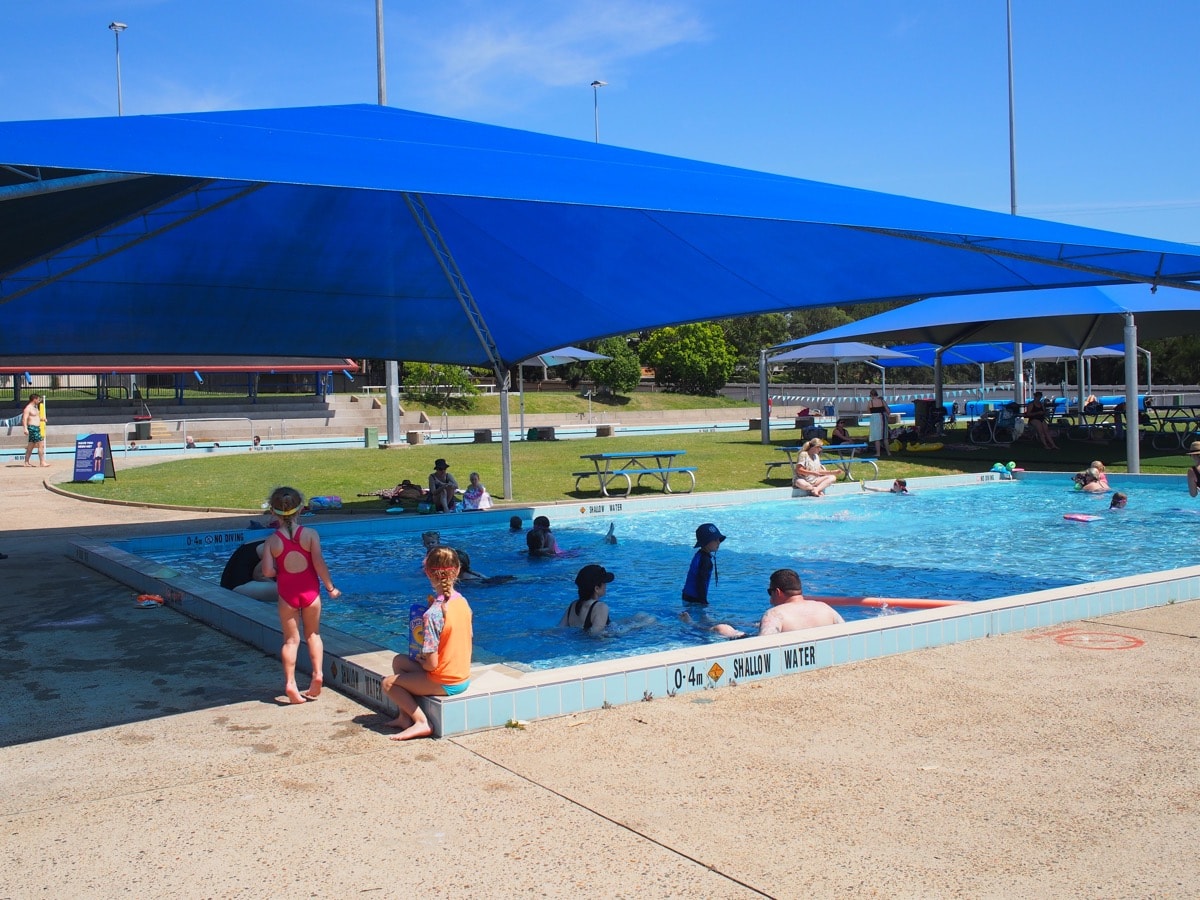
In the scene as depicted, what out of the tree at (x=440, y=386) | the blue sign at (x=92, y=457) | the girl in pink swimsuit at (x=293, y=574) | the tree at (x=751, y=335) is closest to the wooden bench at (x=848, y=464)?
the blue sign at (x=92, y=457)

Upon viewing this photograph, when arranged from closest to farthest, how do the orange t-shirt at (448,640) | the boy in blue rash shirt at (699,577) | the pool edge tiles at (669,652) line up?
1. the orange t-shirt at (448,640)
2. the pool edge tiles at (669,652)
3. the boy in blue rash shirt at (699,577)

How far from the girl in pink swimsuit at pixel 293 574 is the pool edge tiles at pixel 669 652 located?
0.31m

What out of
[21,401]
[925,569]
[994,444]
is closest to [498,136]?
[925,569]

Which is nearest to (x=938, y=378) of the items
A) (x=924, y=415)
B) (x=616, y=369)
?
(x=924, y=415)

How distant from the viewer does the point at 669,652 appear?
21.2 feet

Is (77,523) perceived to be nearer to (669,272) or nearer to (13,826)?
(669,272)

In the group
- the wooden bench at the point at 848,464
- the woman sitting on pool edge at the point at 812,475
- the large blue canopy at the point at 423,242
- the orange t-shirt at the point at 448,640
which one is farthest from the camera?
the wooden bench at the point at 848,464

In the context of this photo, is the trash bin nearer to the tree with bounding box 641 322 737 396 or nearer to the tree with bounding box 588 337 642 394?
the tree with bounding box 588 337 642 394

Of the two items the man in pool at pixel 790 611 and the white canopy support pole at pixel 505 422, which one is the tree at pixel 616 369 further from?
the man in pool at pixel 790 611

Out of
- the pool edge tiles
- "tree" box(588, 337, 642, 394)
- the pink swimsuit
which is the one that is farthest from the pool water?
"tree" box(588, 337, 642, 394)

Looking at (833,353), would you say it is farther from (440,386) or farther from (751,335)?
(751,335)

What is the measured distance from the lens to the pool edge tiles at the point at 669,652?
586cm

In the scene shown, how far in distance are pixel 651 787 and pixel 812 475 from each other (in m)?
13.7

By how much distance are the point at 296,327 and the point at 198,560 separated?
3.65 m
